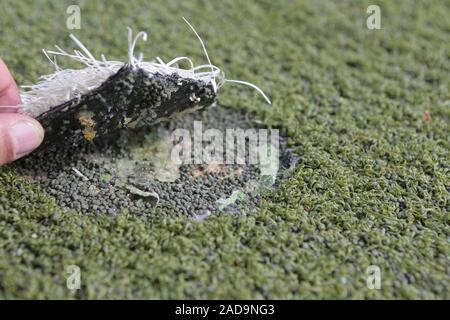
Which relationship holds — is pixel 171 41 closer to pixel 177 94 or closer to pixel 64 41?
pixel 64 41

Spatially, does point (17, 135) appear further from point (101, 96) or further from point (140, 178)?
point (140, 178)

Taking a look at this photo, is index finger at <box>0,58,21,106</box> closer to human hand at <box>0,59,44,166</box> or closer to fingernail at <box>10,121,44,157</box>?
human hand at <box>0,59,44,166</box>

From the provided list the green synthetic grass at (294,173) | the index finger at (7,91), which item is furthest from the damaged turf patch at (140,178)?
the index finger at (7,91)

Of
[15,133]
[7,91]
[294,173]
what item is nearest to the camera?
[15,133]

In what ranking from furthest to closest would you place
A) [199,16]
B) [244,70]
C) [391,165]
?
[199,16] < [244,70] < [391,165]

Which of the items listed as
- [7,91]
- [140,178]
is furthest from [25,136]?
[140,178]

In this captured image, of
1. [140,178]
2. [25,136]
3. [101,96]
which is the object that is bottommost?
[140,178]
